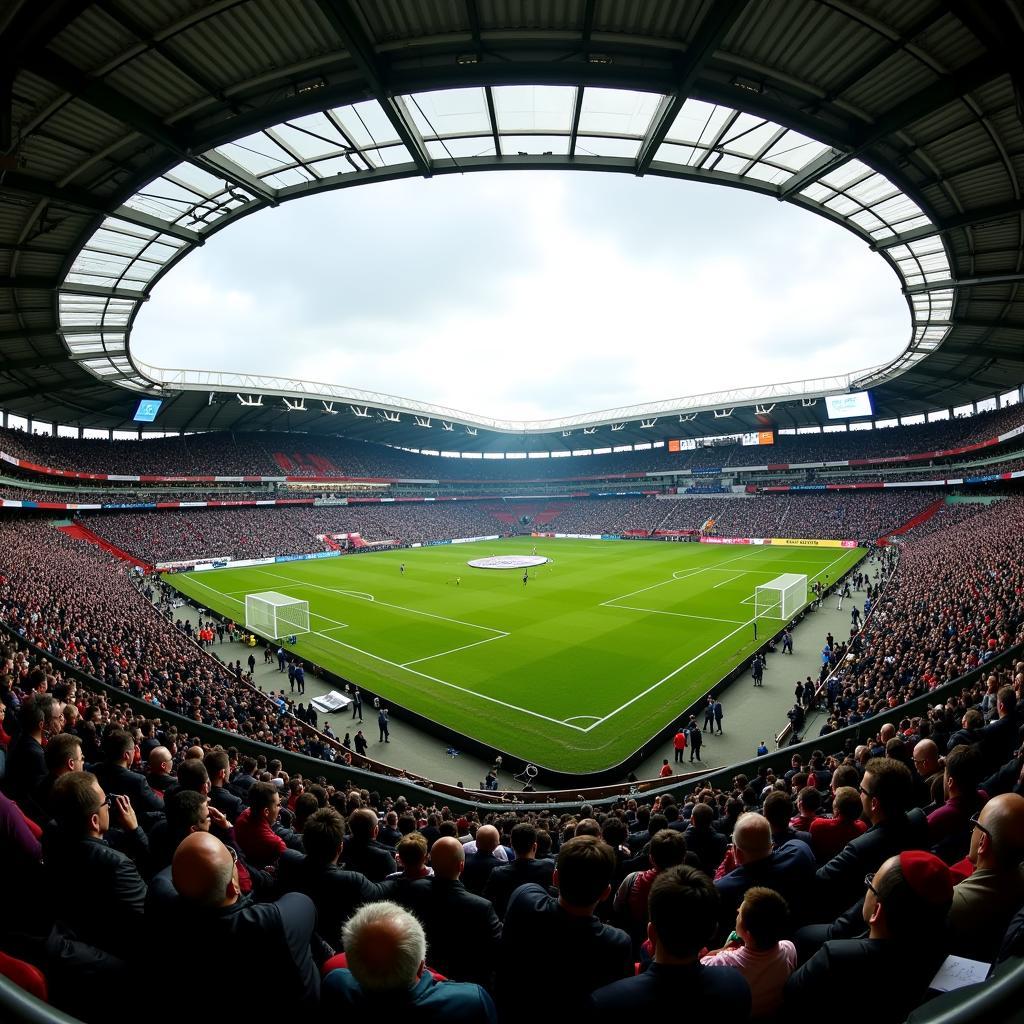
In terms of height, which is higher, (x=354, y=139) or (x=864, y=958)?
(x=354, y=139)

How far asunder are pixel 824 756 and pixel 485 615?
23.6m

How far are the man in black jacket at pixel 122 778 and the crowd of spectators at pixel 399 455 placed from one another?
48053 mm

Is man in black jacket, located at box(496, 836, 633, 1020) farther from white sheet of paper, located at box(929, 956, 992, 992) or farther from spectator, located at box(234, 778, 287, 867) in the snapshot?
spectator, located at box(234, 778, 287, 867)

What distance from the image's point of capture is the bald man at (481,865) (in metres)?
4.73

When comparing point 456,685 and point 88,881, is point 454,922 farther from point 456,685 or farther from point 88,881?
point 456,685

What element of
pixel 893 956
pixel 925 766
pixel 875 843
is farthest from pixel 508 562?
pixel 893 956

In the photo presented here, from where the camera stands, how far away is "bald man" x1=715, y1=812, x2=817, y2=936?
12.4ft

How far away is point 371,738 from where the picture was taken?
58.1ft

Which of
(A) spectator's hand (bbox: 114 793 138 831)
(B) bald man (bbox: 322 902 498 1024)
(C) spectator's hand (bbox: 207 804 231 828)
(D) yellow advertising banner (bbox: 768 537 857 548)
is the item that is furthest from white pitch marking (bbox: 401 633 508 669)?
(D) yellow advertising banner (bbox: 768 537 857 548)

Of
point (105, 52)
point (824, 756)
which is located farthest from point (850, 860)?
point (105, 52)

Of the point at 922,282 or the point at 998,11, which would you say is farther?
the point at 922,282

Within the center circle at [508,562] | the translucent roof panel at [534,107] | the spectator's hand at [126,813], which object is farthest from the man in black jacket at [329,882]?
the center circle at [508,562]

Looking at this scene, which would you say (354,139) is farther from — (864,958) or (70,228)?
(864,958)

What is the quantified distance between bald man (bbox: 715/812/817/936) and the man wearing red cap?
1.32 metres
